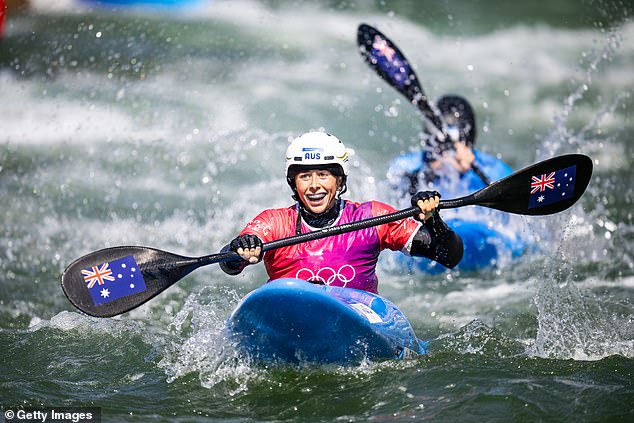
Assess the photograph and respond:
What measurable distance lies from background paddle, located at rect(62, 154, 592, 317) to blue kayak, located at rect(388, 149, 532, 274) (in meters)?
2.48

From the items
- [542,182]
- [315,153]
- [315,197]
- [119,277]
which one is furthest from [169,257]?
[542,182]

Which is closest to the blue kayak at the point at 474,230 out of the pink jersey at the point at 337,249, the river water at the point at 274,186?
the river water at the point at 274,186

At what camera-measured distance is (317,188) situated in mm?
4875

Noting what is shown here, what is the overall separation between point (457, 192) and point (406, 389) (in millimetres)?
4089

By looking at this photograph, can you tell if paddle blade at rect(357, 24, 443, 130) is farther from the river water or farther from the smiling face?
the smiling face

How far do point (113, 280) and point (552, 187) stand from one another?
261 cm

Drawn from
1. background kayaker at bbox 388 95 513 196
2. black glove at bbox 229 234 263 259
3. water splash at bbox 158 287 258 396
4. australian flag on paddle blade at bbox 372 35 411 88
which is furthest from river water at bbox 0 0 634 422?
australian flag on paddle blade at bbox 372 35 411 88

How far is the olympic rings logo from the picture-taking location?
483 cm

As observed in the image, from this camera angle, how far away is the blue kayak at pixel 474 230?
Result: 25.7 ft

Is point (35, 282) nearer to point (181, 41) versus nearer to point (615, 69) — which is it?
point (181, 41)

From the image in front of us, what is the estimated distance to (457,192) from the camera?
8.20 m

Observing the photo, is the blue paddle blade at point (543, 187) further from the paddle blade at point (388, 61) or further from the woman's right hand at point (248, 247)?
the paddle blade at point (388, 61)

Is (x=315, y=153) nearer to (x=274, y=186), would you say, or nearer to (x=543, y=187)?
(x=543, y=187)

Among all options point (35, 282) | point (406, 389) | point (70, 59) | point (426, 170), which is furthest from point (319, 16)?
point (406, 389)
